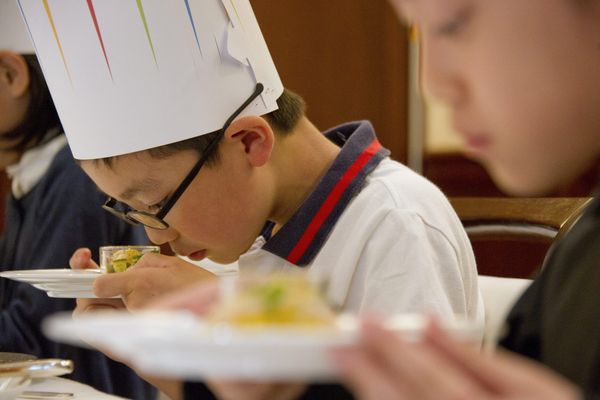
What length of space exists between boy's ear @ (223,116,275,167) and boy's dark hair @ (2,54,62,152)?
1005 millimetres

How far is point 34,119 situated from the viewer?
7.71ft

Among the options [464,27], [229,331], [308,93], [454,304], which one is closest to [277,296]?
[229,331]

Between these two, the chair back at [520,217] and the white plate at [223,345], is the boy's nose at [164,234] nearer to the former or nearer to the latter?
the chair back at [520,217]

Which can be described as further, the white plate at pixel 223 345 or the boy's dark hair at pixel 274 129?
the boy's dark hair at pixel 274 129

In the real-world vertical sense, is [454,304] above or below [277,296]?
below

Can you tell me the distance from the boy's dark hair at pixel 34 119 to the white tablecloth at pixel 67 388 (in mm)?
975

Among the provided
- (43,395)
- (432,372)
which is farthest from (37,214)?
(432,372)

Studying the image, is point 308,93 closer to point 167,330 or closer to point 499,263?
point 499,263

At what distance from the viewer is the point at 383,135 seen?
3.78 meters

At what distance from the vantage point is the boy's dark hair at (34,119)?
2.34m

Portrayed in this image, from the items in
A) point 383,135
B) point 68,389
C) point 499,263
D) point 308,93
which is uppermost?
point 68,389

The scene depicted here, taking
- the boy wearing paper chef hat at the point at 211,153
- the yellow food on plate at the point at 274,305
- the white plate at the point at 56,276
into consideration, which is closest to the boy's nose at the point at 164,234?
the boy wearing paper chef hat at the point at 211,153

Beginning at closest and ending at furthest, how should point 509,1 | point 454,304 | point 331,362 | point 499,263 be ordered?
point 331,362 → point 509,1 → point 454,304 → point 499,263

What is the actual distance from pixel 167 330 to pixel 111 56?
0.97m
